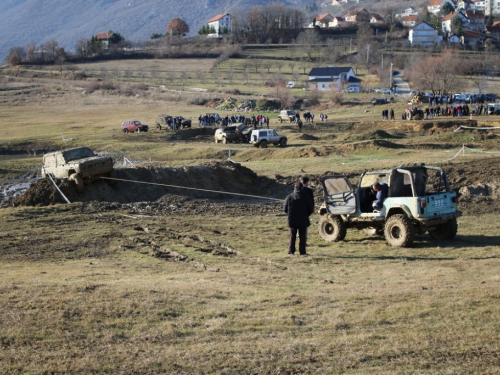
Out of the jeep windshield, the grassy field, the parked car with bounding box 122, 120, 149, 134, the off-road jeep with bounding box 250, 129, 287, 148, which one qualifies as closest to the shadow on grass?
the grassy field

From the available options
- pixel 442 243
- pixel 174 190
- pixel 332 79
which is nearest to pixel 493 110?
pixel 174 190

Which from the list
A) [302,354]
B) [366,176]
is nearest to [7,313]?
[302,354]

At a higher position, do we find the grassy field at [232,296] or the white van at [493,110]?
the white van at [493,110]

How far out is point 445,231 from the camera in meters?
15.9

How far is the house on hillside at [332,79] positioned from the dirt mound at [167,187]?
85851mm

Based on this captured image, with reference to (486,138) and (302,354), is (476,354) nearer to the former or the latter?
(302,354)

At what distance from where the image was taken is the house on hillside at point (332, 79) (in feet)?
365

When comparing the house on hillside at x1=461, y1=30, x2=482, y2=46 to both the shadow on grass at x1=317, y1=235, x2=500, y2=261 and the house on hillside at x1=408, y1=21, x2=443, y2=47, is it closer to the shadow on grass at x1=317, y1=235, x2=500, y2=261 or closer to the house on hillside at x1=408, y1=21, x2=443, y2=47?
the house on hillside at x1=408, y1=21, x2=443, y2=47

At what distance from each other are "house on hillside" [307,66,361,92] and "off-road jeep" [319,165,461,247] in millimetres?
95517

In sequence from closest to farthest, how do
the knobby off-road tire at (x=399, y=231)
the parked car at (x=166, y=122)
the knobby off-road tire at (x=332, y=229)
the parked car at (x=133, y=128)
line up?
the knobby off-road tire at (x=399, y=231), the knobby off-road tire at (x=332, y=229), the parked car at (x=133, y=128), the parked car at (x=166, y=122)

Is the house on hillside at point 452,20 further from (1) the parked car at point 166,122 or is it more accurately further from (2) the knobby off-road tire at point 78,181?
(2) the knobby off-road tire at point 78,181

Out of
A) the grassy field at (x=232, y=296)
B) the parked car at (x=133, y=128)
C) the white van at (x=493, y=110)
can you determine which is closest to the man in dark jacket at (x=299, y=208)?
the grassy field at (x=232, y=296)

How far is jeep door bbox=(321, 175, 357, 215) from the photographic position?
52.4ft

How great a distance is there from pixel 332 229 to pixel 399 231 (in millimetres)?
1945
